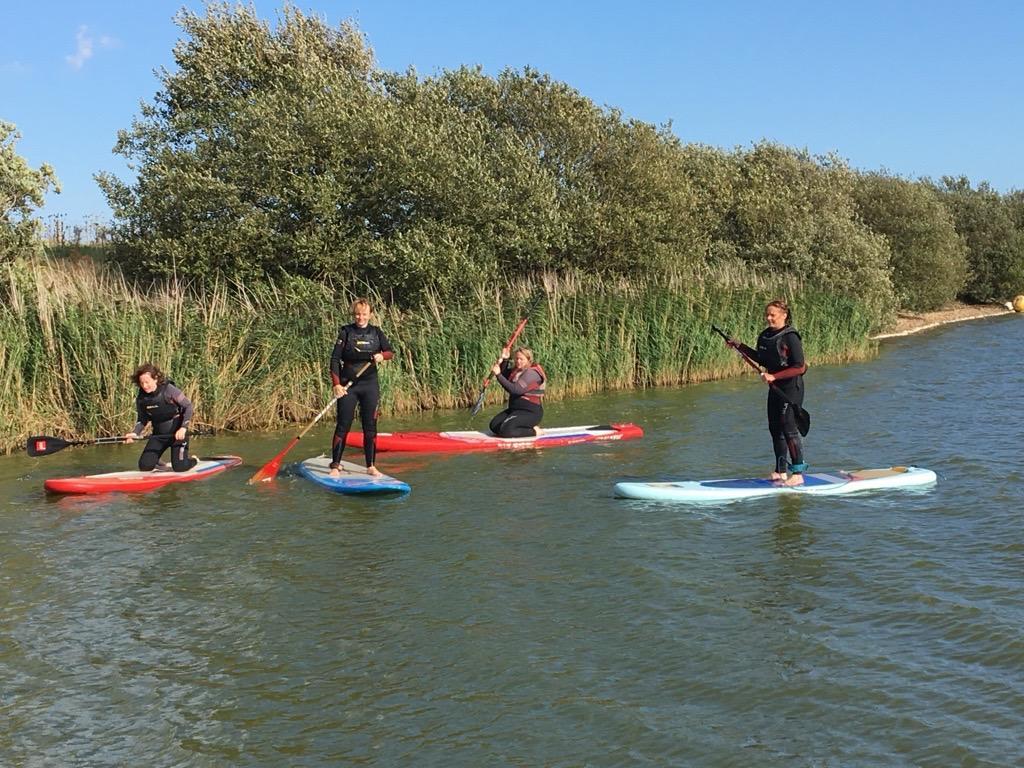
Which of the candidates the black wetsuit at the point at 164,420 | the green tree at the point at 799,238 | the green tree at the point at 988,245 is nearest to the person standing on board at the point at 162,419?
the black wetsuit at the point at 164,420

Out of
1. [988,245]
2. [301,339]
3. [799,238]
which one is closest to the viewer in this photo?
[301,339]

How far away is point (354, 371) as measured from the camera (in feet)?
33.2

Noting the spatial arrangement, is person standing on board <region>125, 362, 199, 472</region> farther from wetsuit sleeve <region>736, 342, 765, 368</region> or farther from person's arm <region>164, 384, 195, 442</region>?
wetsuit sleeve <region>736, 342, 765, 368</region>

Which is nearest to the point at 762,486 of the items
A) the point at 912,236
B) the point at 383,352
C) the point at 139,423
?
the point at 383,352

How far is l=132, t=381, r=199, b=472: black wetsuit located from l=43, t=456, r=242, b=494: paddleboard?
0.10 metres

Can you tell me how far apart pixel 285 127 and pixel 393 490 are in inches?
387

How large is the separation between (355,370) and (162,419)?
2.26m

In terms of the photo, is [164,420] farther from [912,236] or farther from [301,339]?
[912,236]

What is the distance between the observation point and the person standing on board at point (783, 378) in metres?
8.80

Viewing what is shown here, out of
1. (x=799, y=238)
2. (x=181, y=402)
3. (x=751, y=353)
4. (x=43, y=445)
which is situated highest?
(x=799, y=238)

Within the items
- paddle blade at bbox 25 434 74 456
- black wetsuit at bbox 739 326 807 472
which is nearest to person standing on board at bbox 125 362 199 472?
paddle blade at bbox 25 434 74 456

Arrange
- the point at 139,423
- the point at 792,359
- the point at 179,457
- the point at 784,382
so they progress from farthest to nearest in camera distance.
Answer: the point at 179,457 → the point at 139,423 → the point at 784,382 → the point at 792,359

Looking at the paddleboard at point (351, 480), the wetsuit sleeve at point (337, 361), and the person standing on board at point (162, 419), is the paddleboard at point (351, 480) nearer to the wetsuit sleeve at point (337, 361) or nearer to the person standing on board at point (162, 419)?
the wetsuit sleeve at point (337, 361)

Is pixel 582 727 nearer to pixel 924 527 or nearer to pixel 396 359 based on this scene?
pixel 924 527
